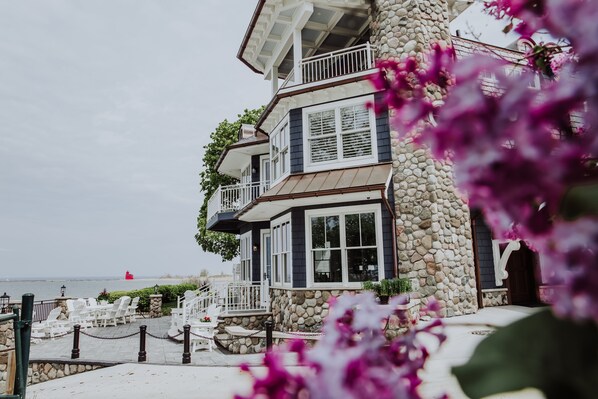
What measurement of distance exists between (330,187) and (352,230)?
1471mm

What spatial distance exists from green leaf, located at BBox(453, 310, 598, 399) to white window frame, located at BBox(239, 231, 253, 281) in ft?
50.5

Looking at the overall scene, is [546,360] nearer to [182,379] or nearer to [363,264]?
[182,379]

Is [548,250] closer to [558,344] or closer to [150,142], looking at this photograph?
[558,344]

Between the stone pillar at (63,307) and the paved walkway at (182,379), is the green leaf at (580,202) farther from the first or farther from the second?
the stone pillar at (63,307)

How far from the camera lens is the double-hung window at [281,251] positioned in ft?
38.2

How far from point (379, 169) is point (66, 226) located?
251ft

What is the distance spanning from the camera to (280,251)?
Answer: 40.3 ft

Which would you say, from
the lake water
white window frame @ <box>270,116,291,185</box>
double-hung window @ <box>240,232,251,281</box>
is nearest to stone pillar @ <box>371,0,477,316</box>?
white window frame @ <box>270,116,291,185</box>

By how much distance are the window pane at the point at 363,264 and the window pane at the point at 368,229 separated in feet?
0.72

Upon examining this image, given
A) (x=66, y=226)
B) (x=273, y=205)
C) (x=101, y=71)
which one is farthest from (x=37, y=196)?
(x=273, y=205)

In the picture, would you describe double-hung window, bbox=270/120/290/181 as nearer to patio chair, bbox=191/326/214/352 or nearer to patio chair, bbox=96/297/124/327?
patio chair, bbox=191/326/214/352

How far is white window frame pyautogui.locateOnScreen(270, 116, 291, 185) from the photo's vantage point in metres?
12.0

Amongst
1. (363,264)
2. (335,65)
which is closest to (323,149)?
(335,65)

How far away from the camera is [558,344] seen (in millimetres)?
501
